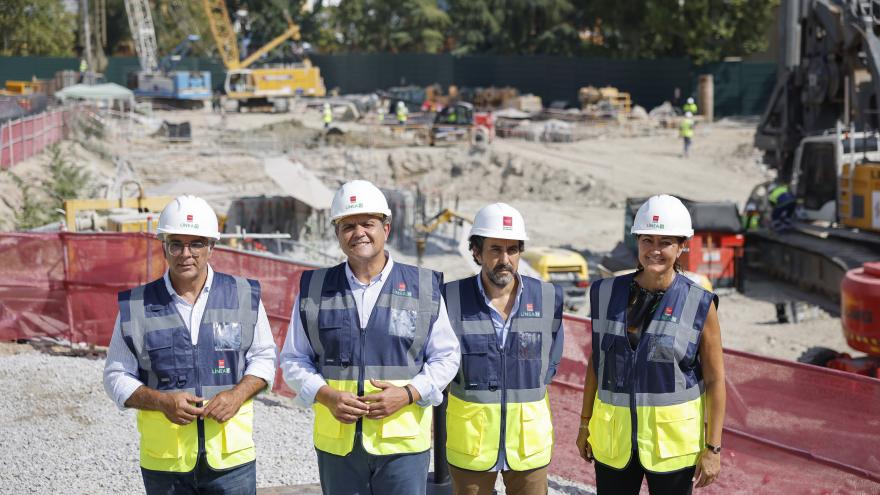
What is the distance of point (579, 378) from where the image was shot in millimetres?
7777

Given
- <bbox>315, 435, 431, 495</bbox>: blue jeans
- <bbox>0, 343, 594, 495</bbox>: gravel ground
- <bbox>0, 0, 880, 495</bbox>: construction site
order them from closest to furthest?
<bbox>315, 435, 431, 495</bbox>: blue jeans < <bbox>0, 0, 880, 495</bbox>: construction site < <bbox>0, 343, 594, 495</bbox>: gravel ground

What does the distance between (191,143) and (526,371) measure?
33.4 m

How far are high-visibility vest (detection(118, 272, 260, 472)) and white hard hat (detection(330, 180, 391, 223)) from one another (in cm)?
57

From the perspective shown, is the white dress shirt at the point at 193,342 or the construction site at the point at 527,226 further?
the construction site at the point at 527,226

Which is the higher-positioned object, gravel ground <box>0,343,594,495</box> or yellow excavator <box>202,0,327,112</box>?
yellow excavator <box>202,0,327,112</box>

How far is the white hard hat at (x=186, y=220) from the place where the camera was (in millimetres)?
4574

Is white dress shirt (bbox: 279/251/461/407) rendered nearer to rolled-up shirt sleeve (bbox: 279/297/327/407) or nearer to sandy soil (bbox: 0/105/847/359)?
rolled-up shirt sleeve (bbox: 279/297/327/407)

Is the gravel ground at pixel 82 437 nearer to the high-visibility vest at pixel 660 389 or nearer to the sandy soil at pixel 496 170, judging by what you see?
the high-visibility vest at pixel 660 389

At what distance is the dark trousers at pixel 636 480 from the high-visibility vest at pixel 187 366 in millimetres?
1495

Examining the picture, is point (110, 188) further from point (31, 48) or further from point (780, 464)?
point (31, 48)

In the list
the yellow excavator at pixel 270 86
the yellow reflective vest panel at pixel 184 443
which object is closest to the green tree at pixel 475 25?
the yellow excavator at pixel 270 86

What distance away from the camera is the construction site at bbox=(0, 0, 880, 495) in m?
7.04

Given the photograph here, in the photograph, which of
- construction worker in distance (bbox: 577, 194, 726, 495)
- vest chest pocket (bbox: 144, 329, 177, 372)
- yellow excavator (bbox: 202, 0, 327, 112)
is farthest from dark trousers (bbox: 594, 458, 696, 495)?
yellow excavator (bbox: 202, 0, 327, 112)

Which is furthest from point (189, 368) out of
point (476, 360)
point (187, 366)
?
point (476, 360)
